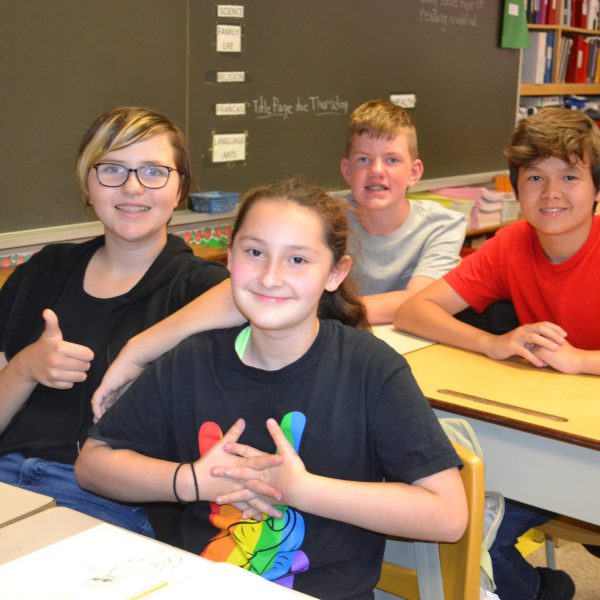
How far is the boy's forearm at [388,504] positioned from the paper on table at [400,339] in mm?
870

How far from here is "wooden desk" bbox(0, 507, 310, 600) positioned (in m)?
1.08

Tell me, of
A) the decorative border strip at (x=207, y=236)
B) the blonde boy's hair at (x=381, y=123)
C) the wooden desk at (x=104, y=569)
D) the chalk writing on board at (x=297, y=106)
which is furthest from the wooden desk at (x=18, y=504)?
the chalk writing on board at (x=297, y=106)

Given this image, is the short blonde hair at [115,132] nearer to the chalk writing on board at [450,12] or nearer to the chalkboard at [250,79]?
the chalkboard at [250,79]

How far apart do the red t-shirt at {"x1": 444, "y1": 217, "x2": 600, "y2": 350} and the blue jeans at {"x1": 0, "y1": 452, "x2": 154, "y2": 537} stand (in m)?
1.10

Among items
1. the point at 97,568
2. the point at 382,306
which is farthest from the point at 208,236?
the point at 97,568

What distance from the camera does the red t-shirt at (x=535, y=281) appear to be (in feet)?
7.39

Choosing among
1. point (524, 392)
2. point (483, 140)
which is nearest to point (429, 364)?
point (524, 392)

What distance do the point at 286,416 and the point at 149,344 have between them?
326 millimetres

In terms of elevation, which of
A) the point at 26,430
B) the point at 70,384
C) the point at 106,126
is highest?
the point at 106,126

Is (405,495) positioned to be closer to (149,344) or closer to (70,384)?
(149,344)

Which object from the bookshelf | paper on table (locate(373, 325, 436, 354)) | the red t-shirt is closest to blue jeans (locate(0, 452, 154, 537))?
paper on table (locate(373, 325, 436, 354))

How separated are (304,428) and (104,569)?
45cm

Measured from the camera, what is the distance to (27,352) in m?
1.81

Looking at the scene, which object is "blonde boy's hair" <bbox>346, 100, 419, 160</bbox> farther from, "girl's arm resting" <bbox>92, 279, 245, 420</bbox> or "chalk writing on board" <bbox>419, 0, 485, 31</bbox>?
"chalk writing on board" <bbox>419, 0, 485, 31</bbox>
